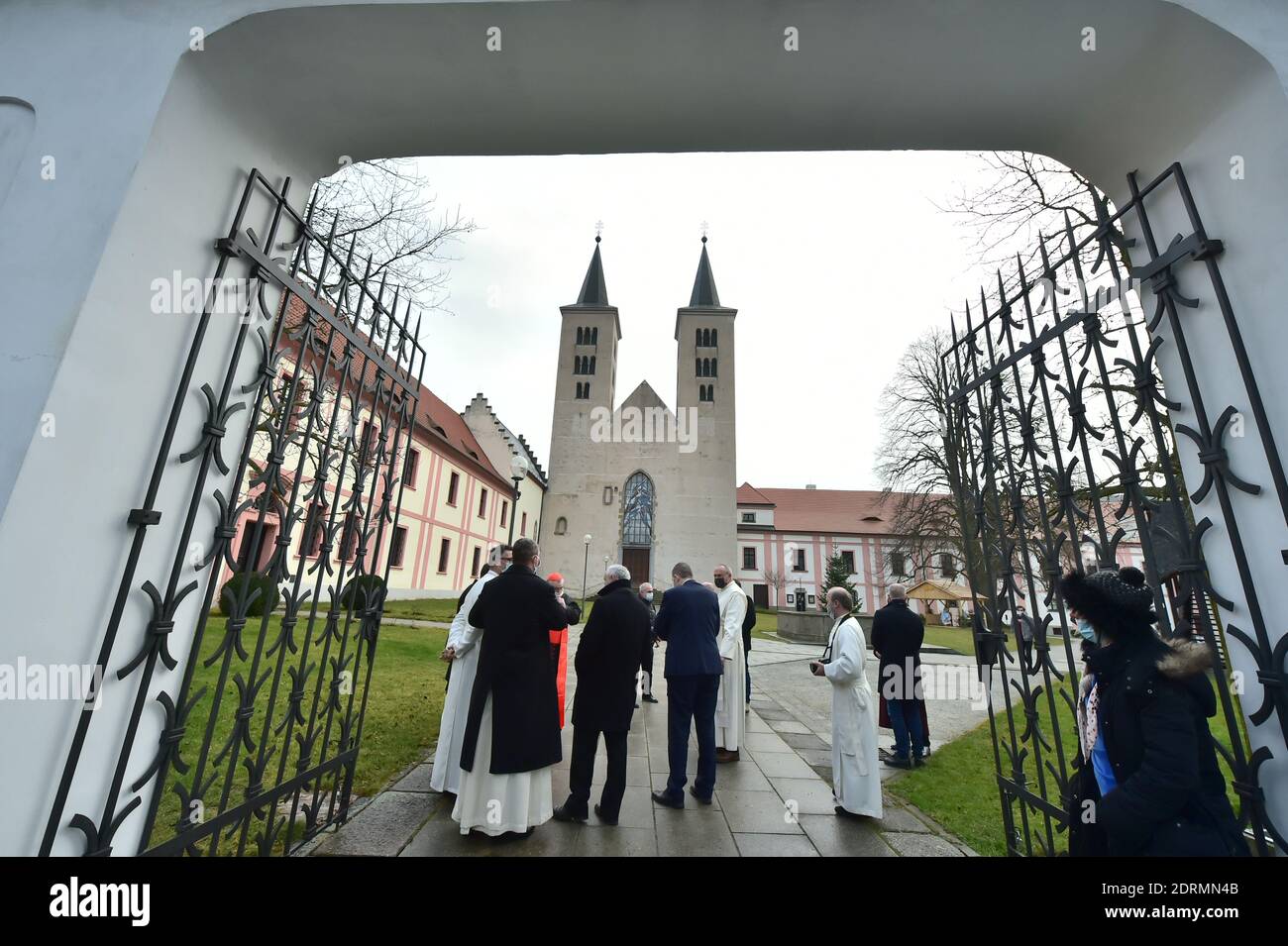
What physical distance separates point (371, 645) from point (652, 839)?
2.35 metres

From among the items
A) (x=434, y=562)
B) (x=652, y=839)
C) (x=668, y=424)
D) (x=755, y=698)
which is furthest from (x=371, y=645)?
(x=668, y=424)

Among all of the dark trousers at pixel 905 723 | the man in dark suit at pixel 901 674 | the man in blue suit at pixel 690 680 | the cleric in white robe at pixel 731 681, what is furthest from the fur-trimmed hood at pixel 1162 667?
the dark trousers at pixel 905 723

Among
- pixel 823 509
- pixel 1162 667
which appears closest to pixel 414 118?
pixel 1162 667

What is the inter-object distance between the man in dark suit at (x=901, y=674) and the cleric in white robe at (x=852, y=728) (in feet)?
5.59

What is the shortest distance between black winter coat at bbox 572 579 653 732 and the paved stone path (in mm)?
739

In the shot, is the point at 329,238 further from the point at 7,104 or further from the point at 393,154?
the point at 7,104

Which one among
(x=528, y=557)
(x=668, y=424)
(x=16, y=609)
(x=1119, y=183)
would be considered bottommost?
(x=16, y=609)

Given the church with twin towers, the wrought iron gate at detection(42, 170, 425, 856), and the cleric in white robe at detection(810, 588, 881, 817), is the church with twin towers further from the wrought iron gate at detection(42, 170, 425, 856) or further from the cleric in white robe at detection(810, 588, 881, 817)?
the wrought iron gate at detection(42, 170, 425, 856)

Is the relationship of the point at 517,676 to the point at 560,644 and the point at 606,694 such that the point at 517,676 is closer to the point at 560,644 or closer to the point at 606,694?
the point at 606,694

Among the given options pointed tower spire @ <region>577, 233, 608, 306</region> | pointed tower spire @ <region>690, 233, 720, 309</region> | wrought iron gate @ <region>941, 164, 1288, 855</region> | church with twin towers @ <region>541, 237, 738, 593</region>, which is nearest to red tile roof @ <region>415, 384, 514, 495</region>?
church with twin towers @ <region>541, 237, 738, 593</region>

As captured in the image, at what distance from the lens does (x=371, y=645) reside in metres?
3.91

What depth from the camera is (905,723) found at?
20.1 ft

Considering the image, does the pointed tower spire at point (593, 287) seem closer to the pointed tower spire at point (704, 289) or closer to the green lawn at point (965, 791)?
the pointed tower spire at point (704, 289)

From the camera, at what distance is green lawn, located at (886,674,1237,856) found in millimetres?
4215
